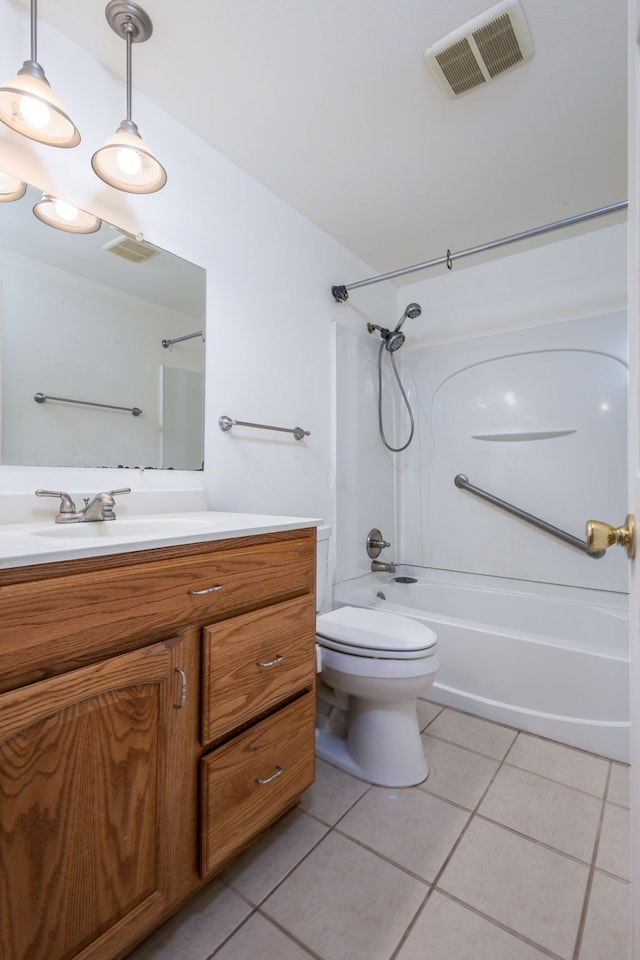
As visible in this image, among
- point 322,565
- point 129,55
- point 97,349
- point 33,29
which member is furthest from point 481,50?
point 322,565

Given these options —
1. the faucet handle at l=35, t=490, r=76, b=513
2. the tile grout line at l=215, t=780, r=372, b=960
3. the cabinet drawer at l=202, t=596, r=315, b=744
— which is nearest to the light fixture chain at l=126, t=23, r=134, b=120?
the faucet handle at l=35, t=490, r=76, b=513

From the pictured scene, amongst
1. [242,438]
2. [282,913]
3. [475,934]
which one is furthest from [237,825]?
[242,438]

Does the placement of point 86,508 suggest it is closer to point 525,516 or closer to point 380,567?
point 380,567

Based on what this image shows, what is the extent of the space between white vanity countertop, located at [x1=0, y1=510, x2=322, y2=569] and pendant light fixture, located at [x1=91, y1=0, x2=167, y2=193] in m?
0.93

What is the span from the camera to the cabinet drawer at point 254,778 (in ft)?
2.99

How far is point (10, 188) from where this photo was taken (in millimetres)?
1090

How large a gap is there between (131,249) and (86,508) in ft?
2.69

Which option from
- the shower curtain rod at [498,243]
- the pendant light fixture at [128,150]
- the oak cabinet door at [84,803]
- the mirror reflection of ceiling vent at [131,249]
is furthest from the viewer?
the shower curtain rod at [498,243]

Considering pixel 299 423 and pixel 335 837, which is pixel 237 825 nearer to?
pixel 335 837

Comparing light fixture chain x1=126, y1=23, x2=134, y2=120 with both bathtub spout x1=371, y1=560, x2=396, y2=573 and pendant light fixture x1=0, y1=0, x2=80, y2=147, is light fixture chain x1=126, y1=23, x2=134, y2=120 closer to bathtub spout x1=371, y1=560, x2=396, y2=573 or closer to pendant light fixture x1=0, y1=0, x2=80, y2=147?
pendant light fixture x1=0, y1=0, x2=80, y2=147

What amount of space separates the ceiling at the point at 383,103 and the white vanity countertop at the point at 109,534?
50.2 inches

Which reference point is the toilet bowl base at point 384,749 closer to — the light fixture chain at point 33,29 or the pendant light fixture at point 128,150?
the pendant light fixture at point 128,150

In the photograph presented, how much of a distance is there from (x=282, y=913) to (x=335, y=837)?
0.80 feet

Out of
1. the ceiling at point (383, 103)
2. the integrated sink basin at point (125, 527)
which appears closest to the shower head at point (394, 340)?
the ceiling at point (383, 103)
